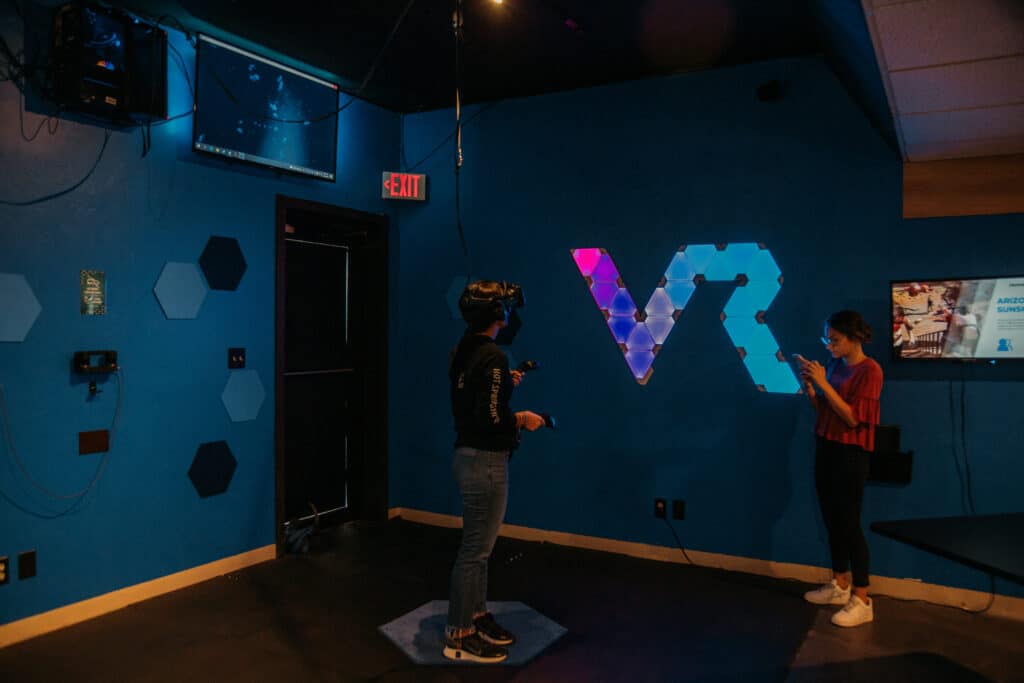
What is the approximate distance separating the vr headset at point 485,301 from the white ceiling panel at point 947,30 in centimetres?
153

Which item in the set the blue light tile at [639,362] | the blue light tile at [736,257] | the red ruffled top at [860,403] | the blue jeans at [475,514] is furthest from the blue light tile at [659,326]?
the blue jeans at [475,514]

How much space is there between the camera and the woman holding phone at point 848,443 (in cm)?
306

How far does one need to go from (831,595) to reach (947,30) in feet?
8.21

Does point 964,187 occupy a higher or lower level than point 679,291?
higher

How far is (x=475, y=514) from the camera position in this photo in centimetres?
265

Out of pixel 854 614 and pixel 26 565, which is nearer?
pixel 26 565

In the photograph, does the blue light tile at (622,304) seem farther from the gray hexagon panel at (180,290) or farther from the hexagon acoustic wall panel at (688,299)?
the gray hexagon panel at (180,290)

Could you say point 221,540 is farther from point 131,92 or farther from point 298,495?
point 131,92

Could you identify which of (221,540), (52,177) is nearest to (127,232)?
(52,177)

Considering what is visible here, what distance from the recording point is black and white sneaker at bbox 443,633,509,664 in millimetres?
2701

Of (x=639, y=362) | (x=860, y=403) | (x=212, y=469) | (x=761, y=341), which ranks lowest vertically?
(x=212, y=469)

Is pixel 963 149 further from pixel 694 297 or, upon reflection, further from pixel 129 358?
pixel 129 358

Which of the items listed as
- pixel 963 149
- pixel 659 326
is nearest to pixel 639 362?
pixel 659 326

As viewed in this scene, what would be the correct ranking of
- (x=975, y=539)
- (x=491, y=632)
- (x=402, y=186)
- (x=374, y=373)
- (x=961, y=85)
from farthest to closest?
(x=374, y=373)
(x=402, y=186)
(x=491, y=632)
(x=961, y=85)
(x=975, y=539)
